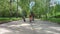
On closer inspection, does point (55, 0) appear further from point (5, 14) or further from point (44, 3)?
point (5, 14)

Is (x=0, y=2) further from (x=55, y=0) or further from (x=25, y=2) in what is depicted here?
(x=55, y=0)

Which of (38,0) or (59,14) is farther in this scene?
(38,0)

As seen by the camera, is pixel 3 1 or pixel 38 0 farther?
pixel 38 0

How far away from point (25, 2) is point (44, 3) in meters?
17.3

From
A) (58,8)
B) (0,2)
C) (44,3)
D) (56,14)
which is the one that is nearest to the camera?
(0,2)

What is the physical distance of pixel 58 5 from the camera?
4431 centimetres

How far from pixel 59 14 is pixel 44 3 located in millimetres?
15149

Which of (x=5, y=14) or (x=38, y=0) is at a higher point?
(x=38, y=0)

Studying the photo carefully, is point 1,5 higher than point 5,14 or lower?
higher

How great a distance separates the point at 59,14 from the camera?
47.0 m

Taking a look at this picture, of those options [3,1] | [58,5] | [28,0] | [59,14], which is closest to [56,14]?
[59,14]

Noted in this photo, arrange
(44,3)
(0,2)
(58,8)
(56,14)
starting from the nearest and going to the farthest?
(0,2)
(58,8)
(56,14)
(44,3)

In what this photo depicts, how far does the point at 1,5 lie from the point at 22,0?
37.2 ft

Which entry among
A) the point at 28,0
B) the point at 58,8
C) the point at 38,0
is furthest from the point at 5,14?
the point at 58,8
